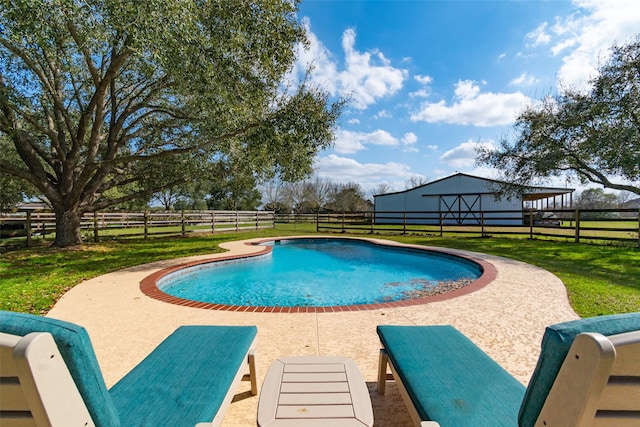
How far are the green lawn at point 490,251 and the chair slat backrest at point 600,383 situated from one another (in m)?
3.74

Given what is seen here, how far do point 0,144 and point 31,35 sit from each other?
1098cm

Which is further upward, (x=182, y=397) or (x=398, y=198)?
(x=398, y=198)

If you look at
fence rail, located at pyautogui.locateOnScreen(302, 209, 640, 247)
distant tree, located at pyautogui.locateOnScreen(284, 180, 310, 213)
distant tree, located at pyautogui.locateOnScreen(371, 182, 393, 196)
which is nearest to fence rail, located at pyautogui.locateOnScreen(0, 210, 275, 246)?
fence rail, located at pyautogui.locateOnScreen(302, 209, 640, 247)

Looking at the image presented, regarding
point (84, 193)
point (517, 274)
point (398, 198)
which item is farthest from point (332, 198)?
point (517, 274)

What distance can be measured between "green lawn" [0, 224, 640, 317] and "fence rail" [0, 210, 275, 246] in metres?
1.99

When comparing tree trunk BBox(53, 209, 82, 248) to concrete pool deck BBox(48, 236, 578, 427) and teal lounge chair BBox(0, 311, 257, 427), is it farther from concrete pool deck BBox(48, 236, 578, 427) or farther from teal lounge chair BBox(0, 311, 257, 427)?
teal lounge chair BBox(0, 311, 257, 427)

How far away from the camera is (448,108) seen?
1252 centimetres

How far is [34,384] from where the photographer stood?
2.67ft

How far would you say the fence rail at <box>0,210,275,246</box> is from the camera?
418 inches

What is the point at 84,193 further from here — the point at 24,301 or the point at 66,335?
the point at 66,335

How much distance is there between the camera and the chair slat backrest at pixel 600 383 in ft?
2.77

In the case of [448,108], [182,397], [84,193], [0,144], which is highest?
[448,108]

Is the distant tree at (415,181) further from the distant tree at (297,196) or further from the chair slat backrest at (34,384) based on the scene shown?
the chair slat backrest at (34,384)

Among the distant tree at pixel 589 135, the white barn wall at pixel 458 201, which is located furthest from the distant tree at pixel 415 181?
the distant tree at pixel 589 135
